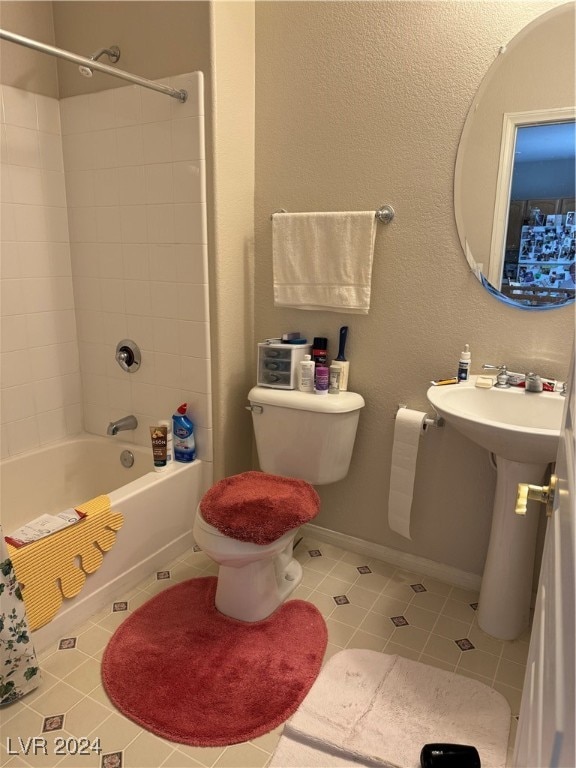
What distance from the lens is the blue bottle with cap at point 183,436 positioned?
2.22 meters

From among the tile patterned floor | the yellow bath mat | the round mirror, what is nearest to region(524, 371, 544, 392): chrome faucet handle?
the round mirror

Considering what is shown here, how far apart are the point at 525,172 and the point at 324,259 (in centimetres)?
73

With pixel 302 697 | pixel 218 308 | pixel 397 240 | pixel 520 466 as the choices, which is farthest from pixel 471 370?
pixel 302 697

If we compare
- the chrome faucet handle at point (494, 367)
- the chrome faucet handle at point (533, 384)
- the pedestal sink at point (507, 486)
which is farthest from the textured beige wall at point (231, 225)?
the chrome faucet handle at point (533, 384)

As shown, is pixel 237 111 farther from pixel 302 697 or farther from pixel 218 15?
pixel 302 697

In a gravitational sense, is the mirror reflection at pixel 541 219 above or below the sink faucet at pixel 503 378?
above

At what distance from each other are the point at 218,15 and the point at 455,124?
3.00 feet

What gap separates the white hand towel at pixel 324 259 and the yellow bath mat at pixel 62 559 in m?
1.05

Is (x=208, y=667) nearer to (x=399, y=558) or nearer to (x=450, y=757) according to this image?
(x=450, y=757)

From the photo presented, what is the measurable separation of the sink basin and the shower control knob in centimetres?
128

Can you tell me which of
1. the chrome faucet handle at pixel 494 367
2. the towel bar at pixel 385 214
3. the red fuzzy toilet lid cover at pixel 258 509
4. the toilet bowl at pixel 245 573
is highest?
the towel bar at pixel 385 214

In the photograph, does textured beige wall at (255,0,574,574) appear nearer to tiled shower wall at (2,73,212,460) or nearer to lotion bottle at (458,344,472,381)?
lotion bottle at (458,344,472,381)

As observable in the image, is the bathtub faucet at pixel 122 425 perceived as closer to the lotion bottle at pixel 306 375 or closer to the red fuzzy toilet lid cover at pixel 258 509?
the red fuzzy toilet lid cover at pixel 258 509

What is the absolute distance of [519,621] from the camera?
1800 mm
